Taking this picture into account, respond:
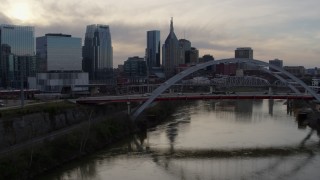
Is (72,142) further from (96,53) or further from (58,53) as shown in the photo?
(96,53)

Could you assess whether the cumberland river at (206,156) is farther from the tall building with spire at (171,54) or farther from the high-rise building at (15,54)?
the tall building with spire at (171,54)

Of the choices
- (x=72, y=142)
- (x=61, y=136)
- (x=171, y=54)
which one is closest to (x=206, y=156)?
(x=72, y=142)

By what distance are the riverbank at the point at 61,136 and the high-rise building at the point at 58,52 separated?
32.2 metres

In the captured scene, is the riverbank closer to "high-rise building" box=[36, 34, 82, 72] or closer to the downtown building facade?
the downtown building facade

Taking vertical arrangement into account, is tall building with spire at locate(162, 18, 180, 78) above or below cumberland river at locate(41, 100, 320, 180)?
above

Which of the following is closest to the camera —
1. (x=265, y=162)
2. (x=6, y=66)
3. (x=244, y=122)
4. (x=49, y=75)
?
(x=265, y=162)

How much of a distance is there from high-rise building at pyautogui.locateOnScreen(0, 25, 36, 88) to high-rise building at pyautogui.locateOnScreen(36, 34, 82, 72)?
213 centimetres

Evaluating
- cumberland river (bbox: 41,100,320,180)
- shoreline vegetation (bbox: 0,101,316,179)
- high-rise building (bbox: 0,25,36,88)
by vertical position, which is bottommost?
cumberland river (bbox: 41,100,320,180)

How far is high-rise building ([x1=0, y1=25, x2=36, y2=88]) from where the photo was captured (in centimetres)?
4909

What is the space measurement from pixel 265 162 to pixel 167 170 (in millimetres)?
3765

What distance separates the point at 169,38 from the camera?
280ft

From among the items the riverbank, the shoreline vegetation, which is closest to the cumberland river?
the shoreline vegetation

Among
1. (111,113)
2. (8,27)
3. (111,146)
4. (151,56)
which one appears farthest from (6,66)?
(151,56)

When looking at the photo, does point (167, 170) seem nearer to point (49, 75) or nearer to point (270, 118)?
point (270, 118)
